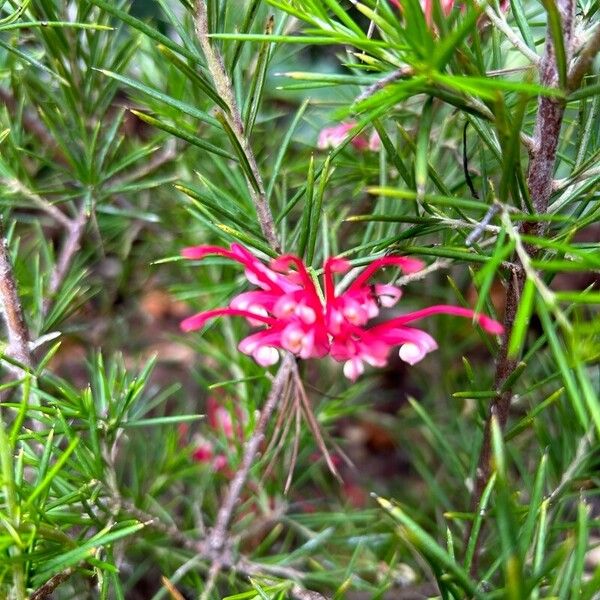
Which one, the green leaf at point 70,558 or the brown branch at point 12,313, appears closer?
→ the green leaf at point 70,558

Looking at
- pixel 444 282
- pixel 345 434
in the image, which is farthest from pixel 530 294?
pixel 345 434

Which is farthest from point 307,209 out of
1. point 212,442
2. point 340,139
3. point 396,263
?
point 212,442

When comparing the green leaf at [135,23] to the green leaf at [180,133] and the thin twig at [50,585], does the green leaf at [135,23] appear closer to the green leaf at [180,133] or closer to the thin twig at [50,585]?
the green leaf at [180,133]

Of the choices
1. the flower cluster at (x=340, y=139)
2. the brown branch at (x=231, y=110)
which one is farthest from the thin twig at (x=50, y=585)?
the flower cluster at (x=340, y=139)

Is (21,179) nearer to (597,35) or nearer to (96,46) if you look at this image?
(96,46)

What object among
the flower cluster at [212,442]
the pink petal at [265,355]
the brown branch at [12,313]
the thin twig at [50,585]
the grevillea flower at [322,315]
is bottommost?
the flower cluster at [212,442]

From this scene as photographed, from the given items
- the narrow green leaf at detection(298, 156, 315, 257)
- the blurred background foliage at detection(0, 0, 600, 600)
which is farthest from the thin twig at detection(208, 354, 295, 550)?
the narrow green leaf at detection(298, 156, 315, 257)

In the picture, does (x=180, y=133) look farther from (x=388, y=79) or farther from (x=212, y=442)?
(x=212, y=442)
